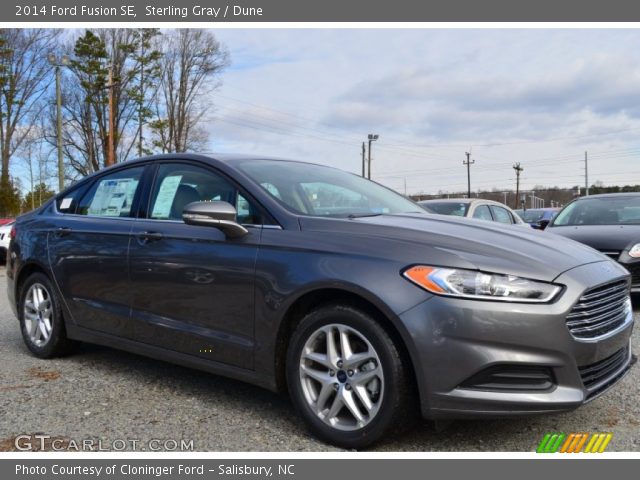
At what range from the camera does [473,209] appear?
954 centimetres

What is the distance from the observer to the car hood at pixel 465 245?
2832 mm

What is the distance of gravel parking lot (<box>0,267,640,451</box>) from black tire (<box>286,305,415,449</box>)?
0.35ft

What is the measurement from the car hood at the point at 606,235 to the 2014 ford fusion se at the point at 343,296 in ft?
12.5

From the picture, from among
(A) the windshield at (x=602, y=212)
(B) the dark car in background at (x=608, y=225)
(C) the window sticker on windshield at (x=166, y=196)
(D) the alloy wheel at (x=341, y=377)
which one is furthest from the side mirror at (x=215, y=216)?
(A) the windshield at (x=602, y=212)

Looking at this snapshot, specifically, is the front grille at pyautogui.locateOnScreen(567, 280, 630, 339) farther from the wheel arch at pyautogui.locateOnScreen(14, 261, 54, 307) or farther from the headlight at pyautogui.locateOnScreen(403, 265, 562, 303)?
the wheel arch at pyautogui.locateOnScreen(14, 261, 54, 307)

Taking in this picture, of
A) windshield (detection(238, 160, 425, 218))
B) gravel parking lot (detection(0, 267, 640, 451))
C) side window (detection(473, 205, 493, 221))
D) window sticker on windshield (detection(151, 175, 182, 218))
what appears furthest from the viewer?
side window (detection(473, 205, 493, 221))

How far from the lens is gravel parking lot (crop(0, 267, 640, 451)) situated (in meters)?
3.15

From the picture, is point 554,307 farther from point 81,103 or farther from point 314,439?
point 81,103

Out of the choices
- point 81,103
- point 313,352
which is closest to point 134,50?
point 81,103

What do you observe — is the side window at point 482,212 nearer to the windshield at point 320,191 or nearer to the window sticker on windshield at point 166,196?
the windshield at point 320,191

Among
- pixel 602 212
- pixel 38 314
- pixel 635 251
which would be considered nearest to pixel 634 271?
pixel 635 251

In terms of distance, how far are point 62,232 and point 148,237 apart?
3.84 feet

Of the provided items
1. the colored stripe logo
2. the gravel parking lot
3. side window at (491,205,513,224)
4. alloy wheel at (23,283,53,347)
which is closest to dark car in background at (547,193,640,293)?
Result: side window at (491,205,513,224)

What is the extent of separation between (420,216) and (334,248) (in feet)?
2.65
